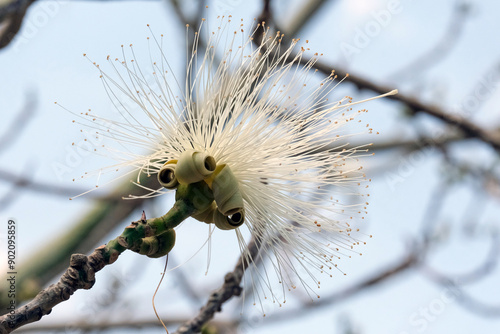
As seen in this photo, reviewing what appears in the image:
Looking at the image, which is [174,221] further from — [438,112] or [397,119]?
[397,119]

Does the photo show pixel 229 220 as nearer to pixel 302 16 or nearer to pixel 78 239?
pixel 78 239

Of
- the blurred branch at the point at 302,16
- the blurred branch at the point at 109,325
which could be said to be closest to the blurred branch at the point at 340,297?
the blurred branch at the point at 109,325

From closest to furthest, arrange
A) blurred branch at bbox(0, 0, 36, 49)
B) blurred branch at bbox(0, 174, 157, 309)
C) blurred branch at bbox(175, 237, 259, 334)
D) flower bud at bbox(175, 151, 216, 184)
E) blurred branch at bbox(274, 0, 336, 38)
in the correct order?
flower bud at bbox(175, 151, 216, 184) → blurred branch at bbox(175, 237, 259, 334) → blurred branch at bbox(0, 0, 36, 49) → blurred branch at bbox(0, 174, 157, 309) → blurred branch at bbox(274, 0, 336, 38)

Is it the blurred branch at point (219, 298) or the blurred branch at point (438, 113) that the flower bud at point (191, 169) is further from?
the blurred branch at point (438, 113)

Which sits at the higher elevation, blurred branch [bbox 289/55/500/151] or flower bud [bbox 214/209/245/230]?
blurred branch [bbox 289/55/500/151]

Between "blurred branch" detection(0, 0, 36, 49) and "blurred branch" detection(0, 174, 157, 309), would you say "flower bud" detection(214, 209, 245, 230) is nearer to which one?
"blurred branch" detection(0, 0, 36, 49)

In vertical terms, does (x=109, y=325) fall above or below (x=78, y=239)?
below

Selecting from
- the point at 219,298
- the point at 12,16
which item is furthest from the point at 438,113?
the point at 12,16

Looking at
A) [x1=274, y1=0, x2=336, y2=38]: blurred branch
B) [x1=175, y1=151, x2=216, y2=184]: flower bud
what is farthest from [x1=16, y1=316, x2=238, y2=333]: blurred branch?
[x1=274, y1=0, x2=336, y2=38]: blurred branch

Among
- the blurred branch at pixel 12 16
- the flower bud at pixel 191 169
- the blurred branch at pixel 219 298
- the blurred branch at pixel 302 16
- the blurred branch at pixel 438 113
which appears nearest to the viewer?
the flower bud at pixel 191 169

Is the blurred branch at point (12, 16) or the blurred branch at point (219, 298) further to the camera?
the blurred branch at point (12, 16)

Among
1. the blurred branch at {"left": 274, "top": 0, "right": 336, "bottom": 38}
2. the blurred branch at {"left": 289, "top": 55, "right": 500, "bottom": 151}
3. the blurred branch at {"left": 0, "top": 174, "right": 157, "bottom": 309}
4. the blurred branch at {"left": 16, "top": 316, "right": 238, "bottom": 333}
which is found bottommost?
the blurred branch at {"left": 16, "top": 316, "right": 238, "bottom": 333}

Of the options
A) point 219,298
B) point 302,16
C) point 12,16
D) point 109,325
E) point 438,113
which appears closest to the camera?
point 219,298
